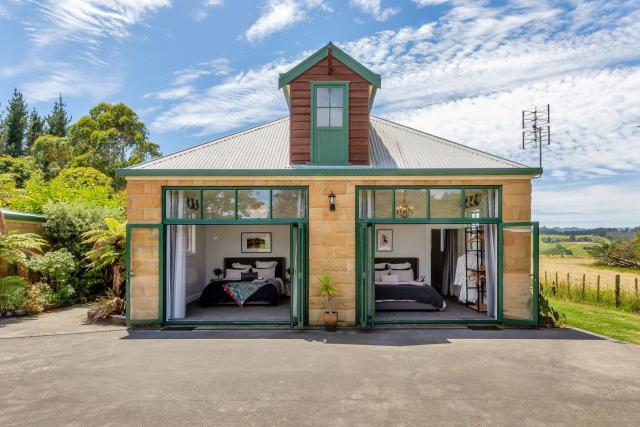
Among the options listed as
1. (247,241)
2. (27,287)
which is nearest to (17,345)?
(27,287)

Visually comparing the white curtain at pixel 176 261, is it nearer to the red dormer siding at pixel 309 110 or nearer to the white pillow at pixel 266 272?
the red dormer siding at pixel 309 110

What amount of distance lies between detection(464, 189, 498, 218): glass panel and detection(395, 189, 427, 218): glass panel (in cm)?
96

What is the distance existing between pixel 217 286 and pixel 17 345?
502cm

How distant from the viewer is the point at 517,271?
8.88m

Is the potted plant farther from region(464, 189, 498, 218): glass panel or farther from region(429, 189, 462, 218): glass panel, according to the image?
region(464, 189, 498, 218): glass panel

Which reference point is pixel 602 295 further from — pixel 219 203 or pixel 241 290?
pixel 219 203

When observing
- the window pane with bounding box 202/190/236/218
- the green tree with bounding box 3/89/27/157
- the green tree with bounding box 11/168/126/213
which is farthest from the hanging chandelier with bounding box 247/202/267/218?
the green tree with bounding box 3/89/27/157

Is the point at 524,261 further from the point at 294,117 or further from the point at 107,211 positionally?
the point at 107,211

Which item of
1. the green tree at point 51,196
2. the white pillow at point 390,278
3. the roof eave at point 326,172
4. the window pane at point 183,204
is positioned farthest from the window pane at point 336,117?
the green tree at point 51,196

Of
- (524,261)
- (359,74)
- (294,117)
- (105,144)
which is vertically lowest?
(524,261)

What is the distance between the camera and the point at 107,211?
13375 millimetres

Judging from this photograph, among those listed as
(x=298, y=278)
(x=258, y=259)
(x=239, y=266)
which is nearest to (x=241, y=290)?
(x=239, y=266)

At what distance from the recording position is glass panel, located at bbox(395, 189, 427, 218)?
891 cm

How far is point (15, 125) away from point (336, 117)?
34.7 meters
